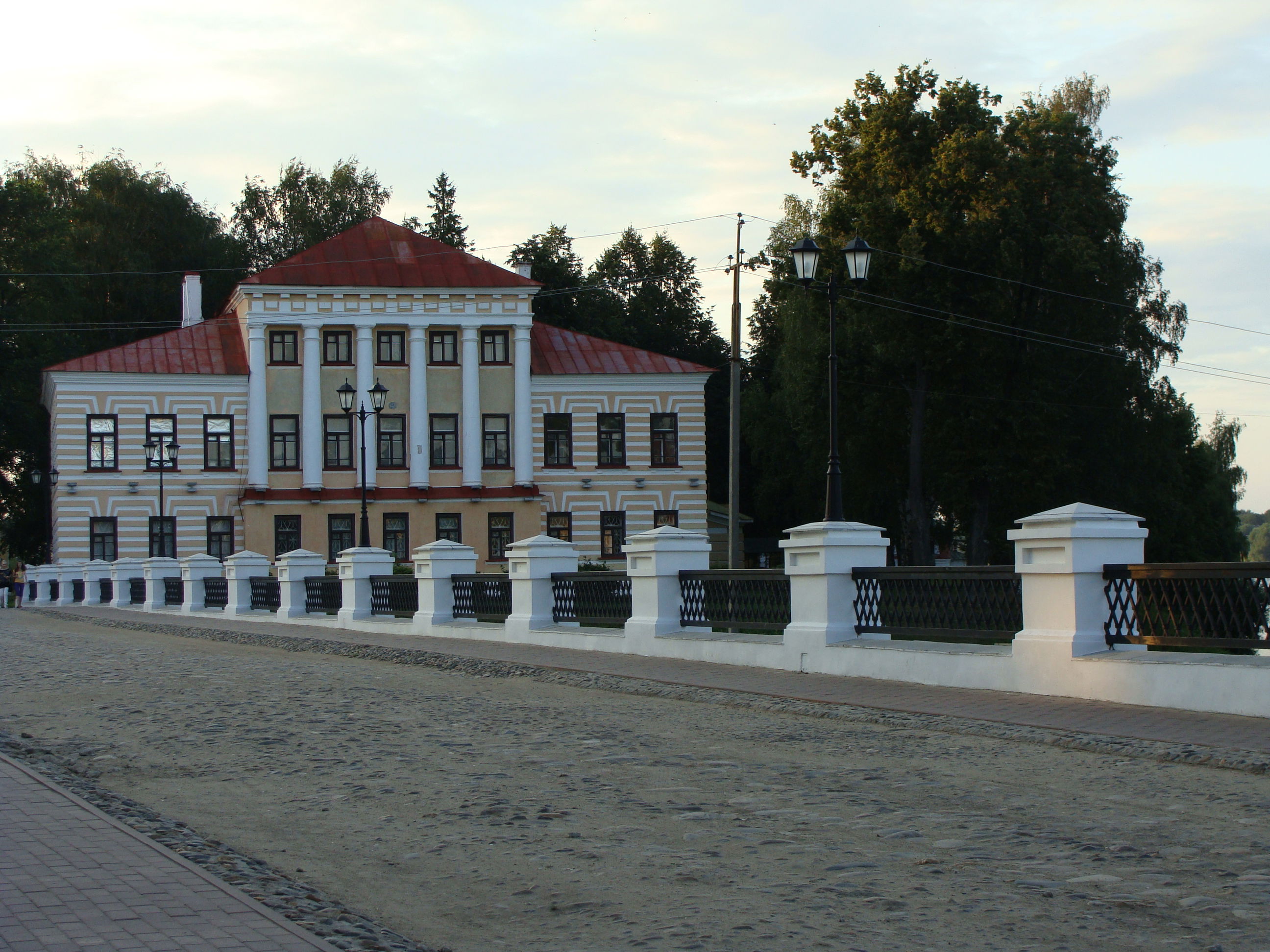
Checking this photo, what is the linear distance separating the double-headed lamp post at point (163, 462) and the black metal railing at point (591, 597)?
111 feet

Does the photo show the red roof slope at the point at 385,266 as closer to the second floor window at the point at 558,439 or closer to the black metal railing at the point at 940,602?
the second floor window at the point at 558,439

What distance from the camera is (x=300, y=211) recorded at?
227 feet

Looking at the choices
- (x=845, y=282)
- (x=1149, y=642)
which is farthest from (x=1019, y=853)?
(x=845, y=282)

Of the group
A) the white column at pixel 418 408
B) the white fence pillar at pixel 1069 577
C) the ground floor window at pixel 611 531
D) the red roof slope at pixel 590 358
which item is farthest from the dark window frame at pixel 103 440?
the white fence pillar at pixel 1069 577

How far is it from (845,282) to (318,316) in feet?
67.4

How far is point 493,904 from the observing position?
5648 millimetres

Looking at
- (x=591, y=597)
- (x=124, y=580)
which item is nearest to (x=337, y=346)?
(x=124, y=580)

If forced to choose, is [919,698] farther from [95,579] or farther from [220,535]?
[220,535]

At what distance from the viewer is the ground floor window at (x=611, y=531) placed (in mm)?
56281

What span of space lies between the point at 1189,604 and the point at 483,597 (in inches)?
530

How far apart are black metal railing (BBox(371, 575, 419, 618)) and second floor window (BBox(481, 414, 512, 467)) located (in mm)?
28972

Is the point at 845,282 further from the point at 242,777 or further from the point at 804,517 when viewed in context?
the point at 242,777

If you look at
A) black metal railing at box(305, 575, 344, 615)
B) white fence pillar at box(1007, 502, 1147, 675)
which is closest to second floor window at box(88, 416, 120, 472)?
black metal railing at box(305, 575, 344, 615)

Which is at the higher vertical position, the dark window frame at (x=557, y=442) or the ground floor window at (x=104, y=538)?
the dark window frame at (x=557, y=442)
